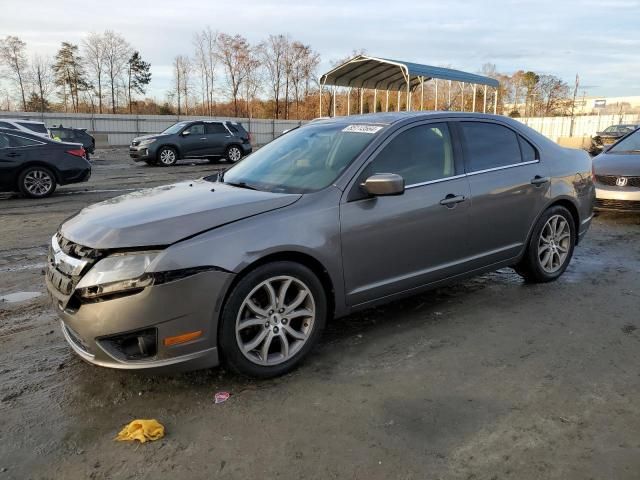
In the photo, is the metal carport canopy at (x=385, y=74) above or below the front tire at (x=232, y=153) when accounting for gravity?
above

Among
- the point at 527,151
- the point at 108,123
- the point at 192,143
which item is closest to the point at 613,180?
the point at 527,151

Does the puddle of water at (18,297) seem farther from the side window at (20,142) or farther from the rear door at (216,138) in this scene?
the rear door at (216,138)

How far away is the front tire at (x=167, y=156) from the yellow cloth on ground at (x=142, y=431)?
17295mm

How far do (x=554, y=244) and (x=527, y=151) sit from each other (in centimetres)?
96

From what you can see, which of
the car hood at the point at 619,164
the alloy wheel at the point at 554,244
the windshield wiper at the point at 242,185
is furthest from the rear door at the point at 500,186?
the car hood at the point at 619,164

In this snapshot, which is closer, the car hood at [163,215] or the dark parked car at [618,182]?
the car hood at [163,215]

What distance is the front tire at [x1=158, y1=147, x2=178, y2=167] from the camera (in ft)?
62.1

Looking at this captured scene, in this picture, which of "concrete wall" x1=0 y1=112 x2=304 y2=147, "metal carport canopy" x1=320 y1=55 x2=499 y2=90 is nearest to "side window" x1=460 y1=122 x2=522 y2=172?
"metal carport canopy" x1=320 y1=55 x2=499 y2=90

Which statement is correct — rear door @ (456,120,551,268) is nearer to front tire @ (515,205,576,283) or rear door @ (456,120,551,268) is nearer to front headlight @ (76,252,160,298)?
front tire @ (515,205,576,283)

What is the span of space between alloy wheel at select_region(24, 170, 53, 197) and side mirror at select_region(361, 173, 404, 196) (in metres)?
9.54

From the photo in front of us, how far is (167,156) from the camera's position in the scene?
753 inches

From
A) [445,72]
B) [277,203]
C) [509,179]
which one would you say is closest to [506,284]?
[509,179]

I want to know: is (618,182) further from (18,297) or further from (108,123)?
(108,123)

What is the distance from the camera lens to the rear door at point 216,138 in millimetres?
20031
